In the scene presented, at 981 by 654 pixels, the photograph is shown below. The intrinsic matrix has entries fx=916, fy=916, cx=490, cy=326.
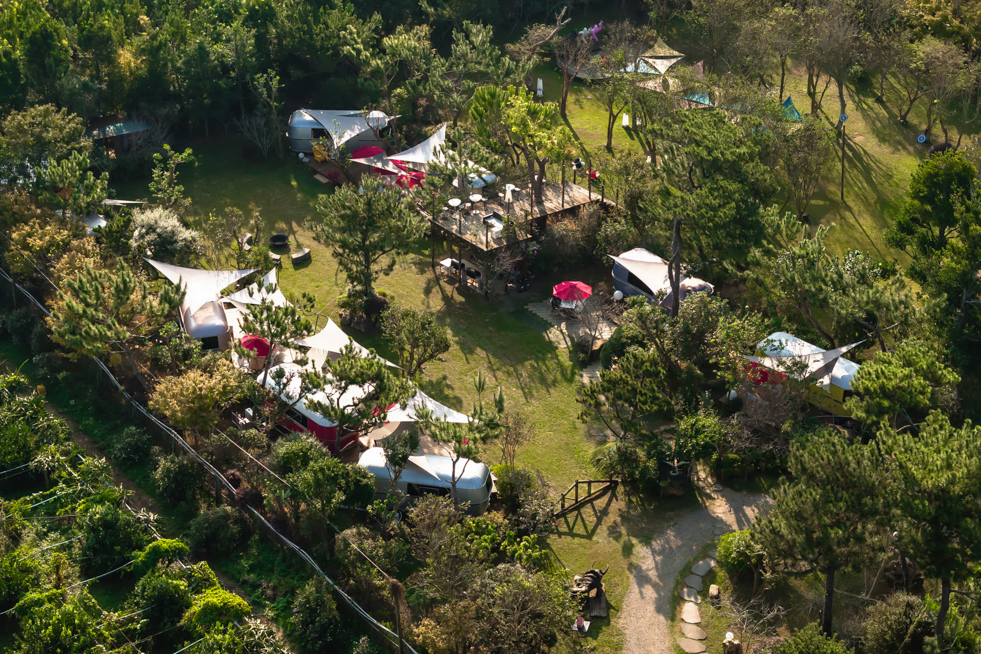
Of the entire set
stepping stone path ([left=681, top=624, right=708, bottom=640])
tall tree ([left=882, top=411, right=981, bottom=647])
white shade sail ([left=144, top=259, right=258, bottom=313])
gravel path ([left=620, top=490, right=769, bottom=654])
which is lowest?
gravel path ([left=620, top=490, right=769, bottom=654])

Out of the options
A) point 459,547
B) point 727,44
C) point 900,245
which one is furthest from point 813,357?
point 727,44

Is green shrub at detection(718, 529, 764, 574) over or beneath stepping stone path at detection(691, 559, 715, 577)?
over

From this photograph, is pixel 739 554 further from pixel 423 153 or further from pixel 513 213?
pixel 423 153

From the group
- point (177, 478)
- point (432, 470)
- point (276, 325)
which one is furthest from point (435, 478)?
point (177, 478)

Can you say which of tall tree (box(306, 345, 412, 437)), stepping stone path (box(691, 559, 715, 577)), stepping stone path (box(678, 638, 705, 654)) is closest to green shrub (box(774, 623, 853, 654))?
stepping stone path (box(678, 638, 705, 654))

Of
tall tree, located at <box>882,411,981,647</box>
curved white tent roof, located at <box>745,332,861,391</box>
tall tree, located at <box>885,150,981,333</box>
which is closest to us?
tall tree, located at <box>882,411,981,647</box>

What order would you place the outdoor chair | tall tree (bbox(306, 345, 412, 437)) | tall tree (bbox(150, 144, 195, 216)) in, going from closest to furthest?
1. tall tree (bbox(306, 345, 412, 437))
2. tall tree (bbox(150, 144, 195, 216))
3. the outdoor chair

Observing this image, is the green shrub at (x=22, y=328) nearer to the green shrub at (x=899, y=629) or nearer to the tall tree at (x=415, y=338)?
the tall tree at (x=415, y=338)

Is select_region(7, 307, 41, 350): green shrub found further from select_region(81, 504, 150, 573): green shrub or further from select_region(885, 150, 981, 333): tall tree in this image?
select_region(885, 150, 981, 333): tall tree
